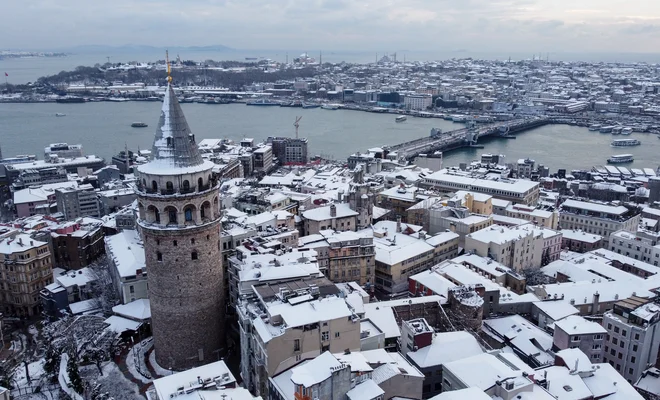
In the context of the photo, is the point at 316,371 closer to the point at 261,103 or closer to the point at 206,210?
the point at 206,210

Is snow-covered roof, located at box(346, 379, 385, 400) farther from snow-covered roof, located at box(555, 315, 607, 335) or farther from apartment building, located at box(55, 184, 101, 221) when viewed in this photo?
apartment building, located at box(55, 184, 101, 221)

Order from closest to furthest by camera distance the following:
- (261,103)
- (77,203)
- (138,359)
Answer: (138,359)
(77,203)
(261,103)

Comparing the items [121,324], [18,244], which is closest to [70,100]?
[18,244]

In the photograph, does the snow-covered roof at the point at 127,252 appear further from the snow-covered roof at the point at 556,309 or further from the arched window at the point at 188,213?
the snow-covered roof at the point at 556,309

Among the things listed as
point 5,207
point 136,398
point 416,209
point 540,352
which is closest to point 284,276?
point 136,398

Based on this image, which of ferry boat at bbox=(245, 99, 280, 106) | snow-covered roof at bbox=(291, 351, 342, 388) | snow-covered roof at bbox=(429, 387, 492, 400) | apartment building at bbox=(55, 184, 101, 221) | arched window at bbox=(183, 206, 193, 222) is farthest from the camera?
ferry boat at bbox=(245, 99, 280, 106)

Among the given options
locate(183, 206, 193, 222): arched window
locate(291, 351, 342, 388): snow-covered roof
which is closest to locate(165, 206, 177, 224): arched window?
locate(183, 206, 193, 222): arched window

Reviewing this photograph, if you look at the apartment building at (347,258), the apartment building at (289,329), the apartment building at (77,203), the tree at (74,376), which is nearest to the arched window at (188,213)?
the apartment building at (289,329)

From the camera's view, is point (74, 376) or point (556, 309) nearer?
point (74, 376)
